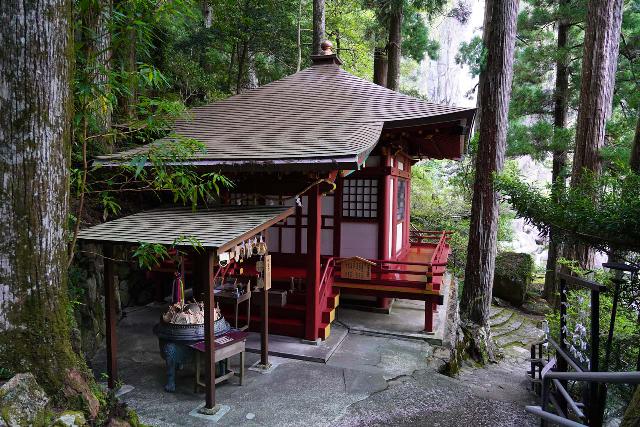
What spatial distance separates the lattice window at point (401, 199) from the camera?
9977mm

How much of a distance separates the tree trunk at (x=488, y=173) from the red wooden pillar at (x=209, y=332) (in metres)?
6.10

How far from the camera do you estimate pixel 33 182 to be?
3023 millimetres

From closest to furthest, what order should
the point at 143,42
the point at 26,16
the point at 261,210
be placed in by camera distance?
the point at 26,16, the point at 143,42, the point at 261,210

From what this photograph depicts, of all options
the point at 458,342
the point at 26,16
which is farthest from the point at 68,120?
the point at 458,342

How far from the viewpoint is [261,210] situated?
6.08 m

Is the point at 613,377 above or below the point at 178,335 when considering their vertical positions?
above

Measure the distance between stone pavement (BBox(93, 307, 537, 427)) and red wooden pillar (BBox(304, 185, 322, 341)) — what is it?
65cm

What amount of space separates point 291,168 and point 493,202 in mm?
5237

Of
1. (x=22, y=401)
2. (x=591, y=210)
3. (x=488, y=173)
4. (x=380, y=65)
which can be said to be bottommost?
(x=22, y=401)

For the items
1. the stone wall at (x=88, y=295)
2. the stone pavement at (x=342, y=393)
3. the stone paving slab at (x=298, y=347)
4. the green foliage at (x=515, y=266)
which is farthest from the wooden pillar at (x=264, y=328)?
the green foliage at (x=515, y=266)

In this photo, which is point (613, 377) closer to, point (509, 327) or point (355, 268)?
point (355, 268)

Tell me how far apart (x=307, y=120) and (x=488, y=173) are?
13.8 ft

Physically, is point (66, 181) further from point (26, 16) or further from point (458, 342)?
point (458, 342)

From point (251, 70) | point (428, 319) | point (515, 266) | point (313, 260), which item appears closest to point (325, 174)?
point (313, 260)
